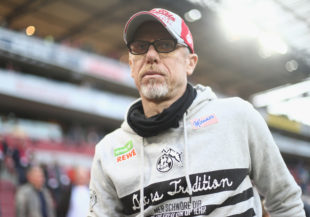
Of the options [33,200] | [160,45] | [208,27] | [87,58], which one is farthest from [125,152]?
[208,27]

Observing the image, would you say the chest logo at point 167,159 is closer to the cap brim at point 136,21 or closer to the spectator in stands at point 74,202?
the cap brim at point 136,21

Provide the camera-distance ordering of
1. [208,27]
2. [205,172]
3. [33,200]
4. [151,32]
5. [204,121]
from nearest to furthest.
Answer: [205,172], [204,121], [151,32], [33,200], [208,27]

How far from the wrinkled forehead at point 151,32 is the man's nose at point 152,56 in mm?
59

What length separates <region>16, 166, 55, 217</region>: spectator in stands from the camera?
5016 mm

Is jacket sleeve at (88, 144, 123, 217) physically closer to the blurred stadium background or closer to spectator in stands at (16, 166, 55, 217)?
spectator in stands at (16, 166, 55, 217)

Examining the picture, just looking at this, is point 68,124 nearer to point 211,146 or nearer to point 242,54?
point 242,54

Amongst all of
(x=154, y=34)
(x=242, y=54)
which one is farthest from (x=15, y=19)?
(x=154, y=34)

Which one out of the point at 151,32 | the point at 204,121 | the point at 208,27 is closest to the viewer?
the point at 204,121

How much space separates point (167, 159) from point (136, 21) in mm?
586

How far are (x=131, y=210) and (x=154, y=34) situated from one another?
2.37 ft

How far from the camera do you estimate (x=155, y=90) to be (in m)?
1.47

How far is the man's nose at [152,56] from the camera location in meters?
1.48

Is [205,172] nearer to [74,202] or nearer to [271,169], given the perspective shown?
[271,169]

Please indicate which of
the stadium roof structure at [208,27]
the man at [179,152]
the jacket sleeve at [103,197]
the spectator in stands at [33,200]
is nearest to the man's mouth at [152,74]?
the man at [179,152]
